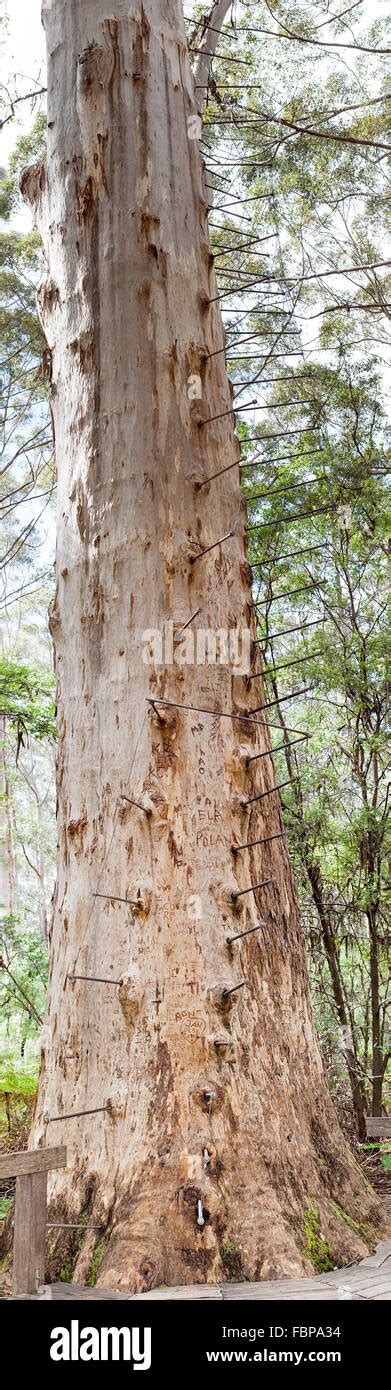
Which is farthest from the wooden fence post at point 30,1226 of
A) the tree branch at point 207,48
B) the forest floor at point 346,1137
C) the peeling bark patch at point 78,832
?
the tree branch at point 207,48

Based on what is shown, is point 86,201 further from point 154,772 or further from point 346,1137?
point 346,1137

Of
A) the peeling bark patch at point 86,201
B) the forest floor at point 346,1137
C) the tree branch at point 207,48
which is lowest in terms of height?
the forest floor at point 346,1137

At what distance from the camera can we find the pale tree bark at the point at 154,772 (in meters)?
3.02

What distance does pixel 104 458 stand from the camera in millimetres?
3916

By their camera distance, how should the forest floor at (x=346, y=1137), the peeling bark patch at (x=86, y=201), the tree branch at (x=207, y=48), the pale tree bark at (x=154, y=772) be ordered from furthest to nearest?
the tree branch at (x=207, y=48), the peeling bark patch at (x=86, y=201), the pale tree bark at (x=154, y=772), the forest floor at (x=346, y=1137)

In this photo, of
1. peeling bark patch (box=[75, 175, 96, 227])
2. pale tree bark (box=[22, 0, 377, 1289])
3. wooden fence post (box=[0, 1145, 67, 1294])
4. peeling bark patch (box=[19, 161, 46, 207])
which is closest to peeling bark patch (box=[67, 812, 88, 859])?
pale tree bark (box=[22, 0, 377, 1289])

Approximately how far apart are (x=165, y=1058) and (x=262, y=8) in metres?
11.4

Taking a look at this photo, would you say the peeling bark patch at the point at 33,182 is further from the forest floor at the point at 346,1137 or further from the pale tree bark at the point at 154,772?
the forest floor at the point at 346,1137

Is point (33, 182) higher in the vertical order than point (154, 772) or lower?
higher

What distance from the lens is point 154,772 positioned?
11.3 ft

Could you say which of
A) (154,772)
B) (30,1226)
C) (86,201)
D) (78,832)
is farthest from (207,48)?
(30,1226)

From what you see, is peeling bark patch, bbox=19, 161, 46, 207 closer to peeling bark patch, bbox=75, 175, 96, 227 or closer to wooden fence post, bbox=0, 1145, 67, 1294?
peeling bark patch, bbox=75, 175, 96, 227
